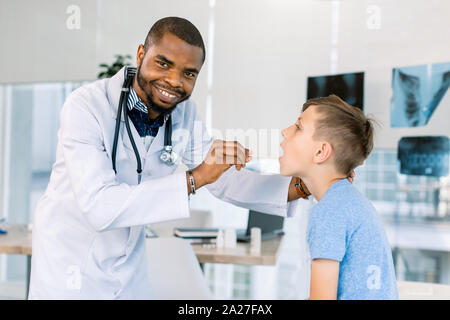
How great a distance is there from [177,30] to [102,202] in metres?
0.38

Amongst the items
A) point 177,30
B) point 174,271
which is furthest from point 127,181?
point 174,271

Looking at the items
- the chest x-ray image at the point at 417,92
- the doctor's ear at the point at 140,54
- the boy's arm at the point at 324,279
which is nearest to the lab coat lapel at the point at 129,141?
the doctor's ear at the point at 140,54

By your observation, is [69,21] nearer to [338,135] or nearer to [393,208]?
[338,135]

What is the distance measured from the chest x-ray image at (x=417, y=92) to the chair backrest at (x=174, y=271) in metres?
1.66

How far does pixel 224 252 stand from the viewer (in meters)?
1.83

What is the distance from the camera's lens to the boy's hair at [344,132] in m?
1.00

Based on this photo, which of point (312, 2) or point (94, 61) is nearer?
point (312, 2)

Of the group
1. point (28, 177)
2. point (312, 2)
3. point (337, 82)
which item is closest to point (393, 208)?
point (337, 82)

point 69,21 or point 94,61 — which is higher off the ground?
point 94,61

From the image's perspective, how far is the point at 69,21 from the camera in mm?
1042

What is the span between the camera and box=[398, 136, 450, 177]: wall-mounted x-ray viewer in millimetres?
2525

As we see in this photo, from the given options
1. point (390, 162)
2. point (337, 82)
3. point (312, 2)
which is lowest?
point (390, 162)

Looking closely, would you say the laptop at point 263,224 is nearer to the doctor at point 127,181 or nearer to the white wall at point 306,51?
the white wall at point 306,51
